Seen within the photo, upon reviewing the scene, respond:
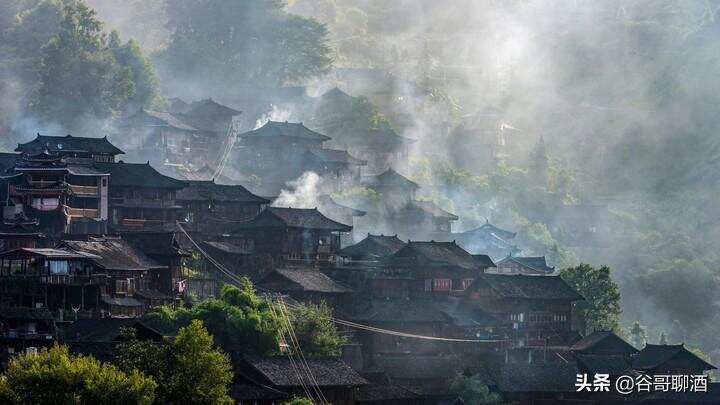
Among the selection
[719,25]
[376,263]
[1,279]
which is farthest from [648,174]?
[1,279]

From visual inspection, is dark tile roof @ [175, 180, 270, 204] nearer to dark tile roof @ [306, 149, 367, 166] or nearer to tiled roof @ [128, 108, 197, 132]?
tiled roof @ [128, 108, 197, 132]

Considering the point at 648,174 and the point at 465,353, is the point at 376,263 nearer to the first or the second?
the point at 465,353

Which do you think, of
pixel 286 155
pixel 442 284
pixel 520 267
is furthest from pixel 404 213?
pixel 442 284

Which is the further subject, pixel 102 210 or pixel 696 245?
pixel 696 245

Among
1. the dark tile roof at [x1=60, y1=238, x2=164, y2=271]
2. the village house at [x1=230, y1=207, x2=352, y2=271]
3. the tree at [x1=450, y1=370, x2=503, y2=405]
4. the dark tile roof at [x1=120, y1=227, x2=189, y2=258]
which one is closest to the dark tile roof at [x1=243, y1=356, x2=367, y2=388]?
Result: the tree at [x1=450, y1=370, x2=503, y2=405]

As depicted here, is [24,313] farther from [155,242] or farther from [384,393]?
[384,393]

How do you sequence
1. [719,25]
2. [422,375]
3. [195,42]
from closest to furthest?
[422,375] < [195,42] < [719,25]
